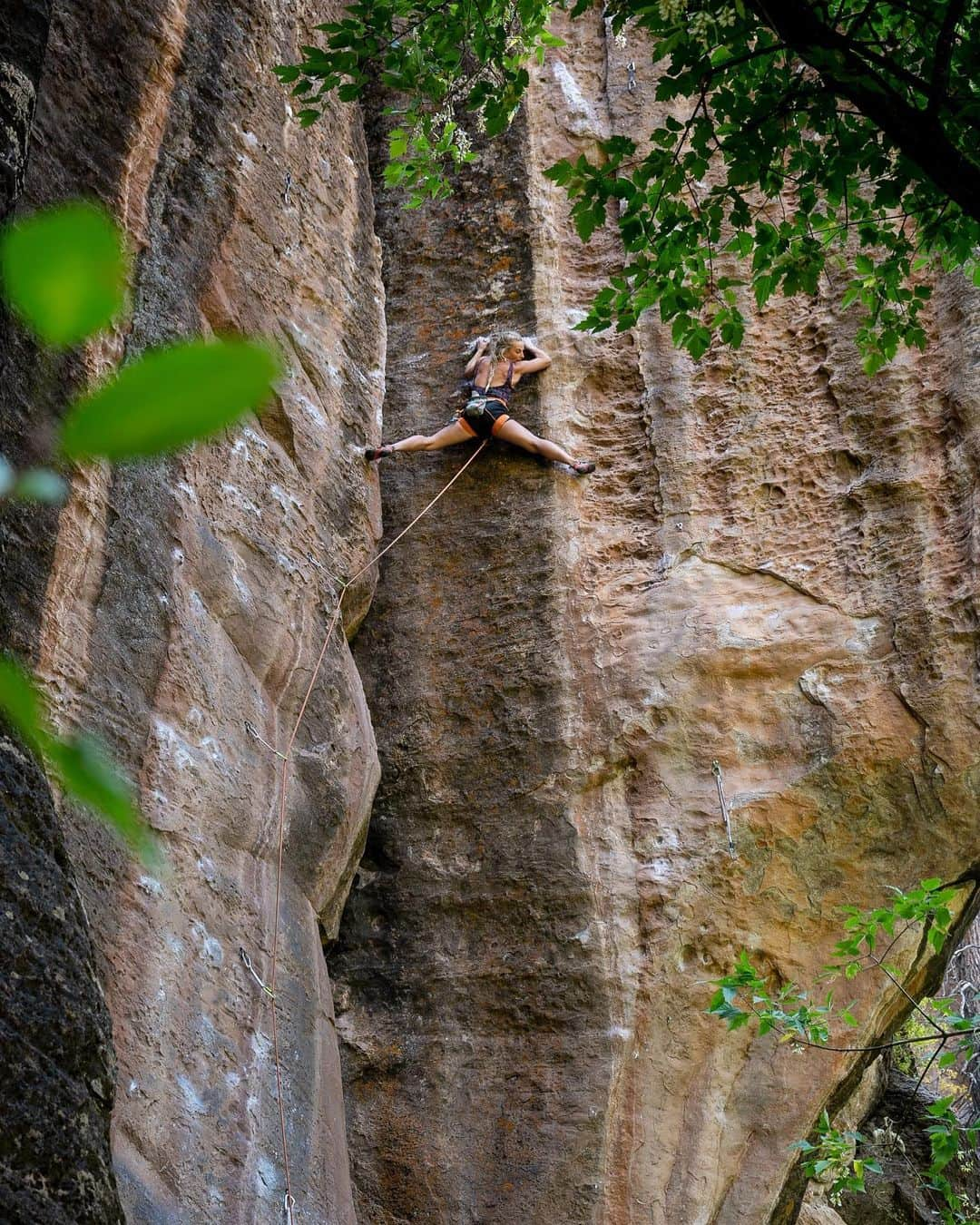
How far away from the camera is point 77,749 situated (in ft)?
2.42

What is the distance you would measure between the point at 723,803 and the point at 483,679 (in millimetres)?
1377

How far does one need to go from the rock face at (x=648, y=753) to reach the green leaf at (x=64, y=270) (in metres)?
5.48

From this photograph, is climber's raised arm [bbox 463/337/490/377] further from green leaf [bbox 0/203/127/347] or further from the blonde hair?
green leaf [bbox 0/203/127/347]

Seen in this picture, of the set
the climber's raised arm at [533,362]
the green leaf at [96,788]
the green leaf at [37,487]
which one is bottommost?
the green leaf at [96,788]

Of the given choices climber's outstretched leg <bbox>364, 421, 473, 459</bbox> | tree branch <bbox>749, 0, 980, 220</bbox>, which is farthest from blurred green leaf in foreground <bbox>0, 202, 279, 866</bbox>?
climber's outstretched leg <bbox>364, 421, 473, 459</bbox>

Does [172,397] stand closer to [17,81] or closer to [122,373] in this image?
[122,373]

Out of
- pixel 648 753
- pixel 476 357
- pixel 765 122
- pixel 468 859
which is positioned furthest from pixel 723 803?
pixel 765 122

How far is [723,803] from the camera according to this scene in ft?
19.9

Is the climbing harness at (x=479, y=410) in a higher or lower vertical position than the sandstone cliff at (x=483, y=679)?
higher

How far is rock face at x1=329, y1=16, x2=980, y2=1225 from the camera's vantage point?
5668 mm

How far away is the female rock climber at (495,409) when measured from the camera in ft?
22.4

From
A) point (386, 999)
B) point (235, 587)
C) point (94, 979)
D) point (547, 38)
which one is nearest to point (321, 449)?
point (235, 587)

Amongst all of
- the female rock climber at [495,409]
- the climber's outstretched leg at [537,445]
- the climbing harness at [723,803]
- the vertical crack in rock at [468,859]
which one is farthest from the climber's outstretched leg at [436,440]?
the climbing harness at [723,803]

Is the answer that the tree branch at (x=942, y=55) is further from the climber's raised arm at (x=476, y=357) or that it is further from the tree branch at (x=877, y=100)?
the climber's raised arm at (x=476, y=357)
